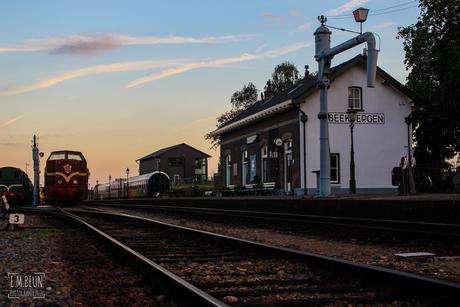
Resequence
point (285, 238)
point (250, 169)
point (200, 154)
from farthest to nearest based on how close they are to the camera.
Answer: point (200, 154), point (250, 169), point (285, 238)

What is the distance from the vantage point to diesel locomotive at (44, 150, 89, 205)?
2683 cm

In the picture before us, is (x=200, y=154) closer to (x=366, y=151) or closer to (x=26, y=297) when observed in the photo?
(x=366, y=151)

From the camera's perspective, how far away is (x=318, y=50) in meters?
15.8

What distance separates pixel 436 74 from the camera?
27359 mm

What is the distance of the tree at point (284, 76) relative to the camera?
179ft

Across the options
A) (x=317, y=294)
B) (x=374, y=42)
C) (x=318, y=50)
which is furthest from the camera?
(x=318, y=50)

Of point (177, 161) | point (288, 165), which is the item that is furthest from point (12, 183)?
point (177, 161)

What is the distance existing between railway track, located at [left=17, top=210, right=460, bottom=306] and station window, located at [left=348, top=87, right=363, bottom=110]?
2129 cm

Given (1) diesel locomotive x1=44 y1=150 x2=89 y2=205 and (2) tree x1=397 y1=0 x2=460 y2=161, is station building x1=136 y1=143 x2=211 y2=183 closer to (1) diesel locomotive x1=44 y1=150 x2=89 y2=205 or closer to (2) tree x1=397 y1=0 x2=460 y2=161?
(1) diesel locomotive x1=44 y1=150 x2=89 y2=205

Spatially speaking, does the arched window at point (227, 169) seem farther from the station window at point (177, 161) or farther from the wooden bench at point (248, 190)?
the station window at point (177, 161)

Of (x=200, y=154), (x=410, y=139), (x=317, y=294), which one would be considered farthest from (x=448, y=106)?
(x=200, y=154)

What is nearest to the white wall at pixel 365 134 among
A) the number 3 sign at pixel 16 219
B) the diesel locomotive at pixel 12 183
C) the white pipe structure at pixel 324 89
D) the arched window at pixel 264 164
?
the arched window at pixel 264 164

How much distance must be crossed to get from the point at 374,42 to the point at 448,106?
47.9 feet

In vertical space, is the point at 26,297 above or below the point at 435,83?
below
